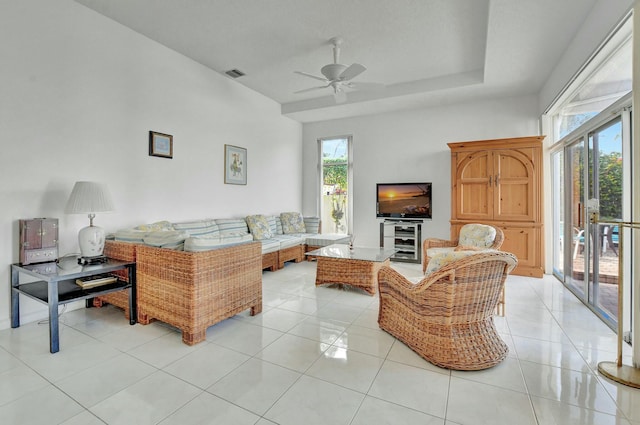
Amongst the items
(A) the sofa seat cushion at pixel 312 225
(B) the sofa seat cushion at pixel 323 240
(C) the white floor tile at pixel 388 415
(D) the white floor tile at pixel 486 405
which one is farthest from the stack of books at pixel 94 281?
(A) the sofa seat cushion at pixel 312 225

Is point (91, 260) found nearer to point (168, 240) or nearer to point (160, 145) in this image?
point (168, 240)

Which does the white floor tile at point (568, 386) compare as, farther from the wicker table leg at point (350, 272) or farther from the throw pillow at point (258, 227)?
the throw pillow at point (258, 227)

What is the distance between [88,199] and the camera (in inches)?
115

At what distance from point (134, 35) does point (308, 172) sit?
427 cm

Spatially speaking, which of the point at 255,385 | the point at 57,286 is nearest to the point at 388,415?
the point at 255,385

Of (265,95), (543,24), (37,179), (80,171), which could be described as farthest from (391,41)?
(37,179)

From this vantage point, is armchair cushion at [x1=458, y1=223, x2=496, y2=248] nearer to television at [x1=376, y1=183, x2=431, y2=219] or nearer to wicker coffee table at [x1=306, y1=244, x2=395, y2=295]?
wicker coffee table at [x1=306, y1=244, x2=395, y2=295]

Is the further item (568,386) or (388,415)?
(568,386)

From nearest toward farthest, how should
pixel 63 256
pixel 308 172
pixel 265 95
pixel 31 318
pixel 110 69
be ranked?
1. pixel 31 318
2. pixel 63 256
3. pixel 110 69
4. pixel 265 95
5. pixel 308 172

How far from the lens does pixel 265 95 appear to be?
5.99 metres

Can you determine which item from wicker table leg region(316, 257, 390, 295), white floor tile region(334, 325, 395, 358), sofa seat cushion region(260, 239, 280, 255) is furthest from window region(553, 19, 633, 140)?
sofa seat cushion region(260, 239, 280, 255)

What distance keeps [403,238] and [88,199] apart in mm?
5067

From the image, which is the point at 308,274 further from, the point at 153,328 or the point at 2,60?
the point at 2,60

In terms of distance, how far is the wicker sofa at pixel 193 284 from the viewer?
246 centimetres
